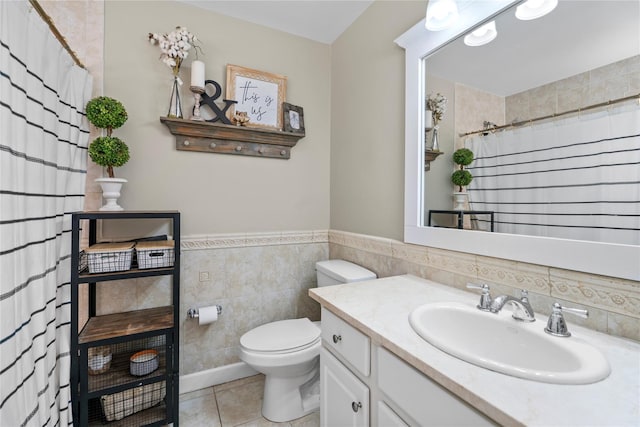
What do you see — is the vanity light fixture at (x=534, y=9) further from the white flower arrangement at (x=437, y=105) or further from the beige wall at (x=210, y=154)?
the beige wall at (x=210, y=154)

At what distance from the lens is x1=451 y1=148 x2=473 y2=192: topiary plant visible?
1.27 m

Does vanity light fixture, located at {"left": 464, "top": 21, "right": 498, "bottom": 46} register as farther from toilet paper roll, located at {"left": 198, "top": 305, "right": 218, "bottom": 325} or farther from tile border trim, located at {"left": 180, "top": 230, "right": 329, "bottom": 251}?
toilet paper roll, located at {"left": 198, "top": 305, "right": 218, "bottom": 325}

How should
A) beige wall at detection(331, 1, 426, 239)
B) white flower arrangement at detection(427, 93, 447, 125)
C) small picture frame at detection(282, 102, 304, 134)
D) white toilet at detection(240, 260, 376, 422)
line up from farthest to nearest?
small picture frame at detection(282, 102, 304, 134) → beige wall at detection(331, 1, 426, 239) → white toilet at detection(240, 260, 376, 422) → white flower arrangement at detection(427, 93, 447, 125)

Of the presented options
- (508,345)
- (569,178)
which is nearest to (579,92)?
(569,178)

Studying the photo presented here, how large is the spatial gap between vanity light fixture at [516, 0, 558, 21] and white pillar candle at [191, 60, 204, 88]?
5.25ft

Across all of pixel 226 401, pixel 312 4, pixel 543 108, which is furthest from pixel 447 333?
pixel 312 4

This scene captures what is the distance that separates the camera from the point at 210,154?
1910 millimetres

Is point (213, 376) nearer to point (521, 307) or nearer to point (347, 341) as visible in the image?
point (347, 341)

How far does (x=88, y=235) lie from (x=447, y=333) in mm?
1841

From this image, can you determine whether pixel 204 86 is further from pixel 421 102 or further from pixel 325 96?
pixel 421 102

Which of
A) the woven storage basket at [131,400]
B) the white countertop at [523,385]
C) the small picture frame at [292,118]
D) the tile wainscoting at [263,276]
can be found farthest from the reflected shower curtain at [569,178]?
the woven storage basket at [131,400]

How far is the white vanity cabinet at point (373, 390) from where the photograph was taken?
67cm

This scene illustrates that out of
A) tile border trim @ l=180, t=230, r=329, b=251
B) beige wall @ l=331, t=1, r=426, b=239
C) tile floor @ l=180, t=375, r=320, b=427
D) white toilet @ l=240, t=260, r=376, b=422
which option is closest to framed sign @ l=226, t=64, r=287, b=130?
beige wall @ l=331, t=1, r=426, b=239

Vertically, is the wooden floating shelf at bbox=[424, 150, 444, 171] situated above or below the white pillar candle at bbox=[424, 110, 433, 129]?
below
